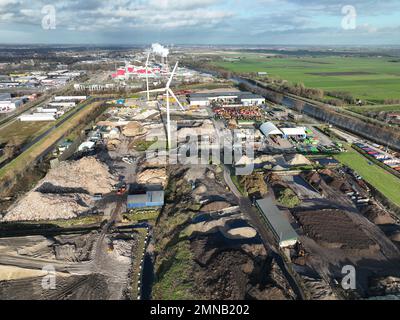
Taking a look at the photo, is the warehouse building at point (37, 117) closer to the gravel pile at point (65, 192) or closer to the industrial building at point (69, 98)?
the industrial building at point (69, 98)

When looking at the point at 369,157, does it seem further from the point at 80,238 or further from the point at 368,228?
the point at 80,238

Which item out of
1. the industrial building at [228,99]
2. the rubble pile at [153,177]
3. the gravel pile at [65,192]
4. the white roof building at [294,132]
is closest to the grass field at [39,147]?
the gravel pile at [65,192]

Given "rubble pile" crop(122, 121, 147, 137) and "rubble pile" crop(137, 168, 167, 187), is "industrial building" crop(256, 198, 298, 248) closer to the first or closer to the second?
"rubble pile" crop(137, 168, 167, 187)

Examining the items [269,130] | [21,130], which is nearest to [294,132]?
[269,130]

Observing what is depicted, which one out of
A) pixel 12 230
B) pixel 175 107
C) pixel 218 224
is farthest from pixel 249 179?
pixel 175 107

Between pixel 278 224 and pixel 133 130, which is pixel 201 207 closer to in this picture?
pixel 278 224
